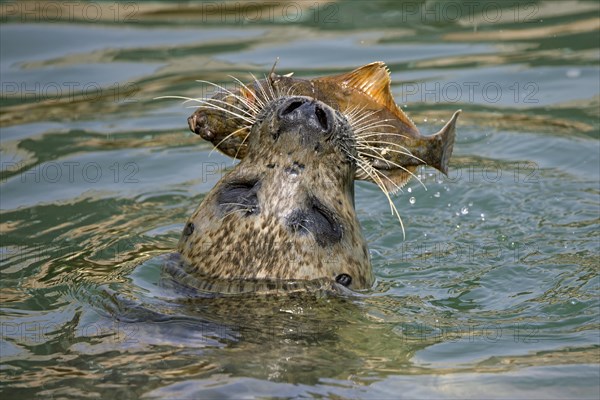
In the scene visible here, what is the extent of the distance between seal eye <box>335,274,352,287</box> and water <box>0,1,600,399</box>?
0.08 metres

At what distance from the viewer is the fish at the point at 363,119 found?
7.29m

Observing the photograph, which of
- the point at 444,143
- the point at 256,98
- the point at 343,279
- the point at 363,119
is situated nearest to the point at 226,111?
the point at 256,98

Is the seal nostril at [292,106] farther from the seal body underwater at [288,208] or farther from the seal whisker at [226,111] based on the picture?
the seal whisker at [226,111]

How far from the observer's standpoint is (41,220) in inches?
366

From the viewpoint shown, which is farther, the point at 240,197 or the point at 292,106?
the point at 240,197

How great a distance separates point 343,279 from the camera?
702 cm

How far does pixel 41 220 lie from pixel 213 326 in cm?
325

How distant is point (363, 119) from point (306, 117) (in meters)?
0.60

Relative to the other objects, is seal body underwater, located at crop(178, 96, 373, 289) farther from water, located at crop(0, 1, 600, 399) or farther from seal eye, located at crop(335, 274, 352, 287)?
water, located at crop(0, 1, 600, 399)

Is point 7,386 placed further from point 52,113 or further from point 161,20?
point 161,20

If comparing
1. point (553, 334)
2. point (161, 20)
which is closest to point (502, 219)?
point (553, 334)

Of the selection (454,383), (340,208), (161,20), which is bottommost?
(454,383)

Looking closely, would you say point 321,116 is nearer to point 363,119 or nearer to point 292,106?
point 292,106

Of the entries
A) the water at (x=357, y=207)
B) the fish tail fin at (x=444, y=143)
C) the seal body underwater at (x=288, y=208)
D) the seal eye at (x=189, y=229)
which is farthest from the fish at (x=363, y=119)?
the water at (x=357, y=207)
